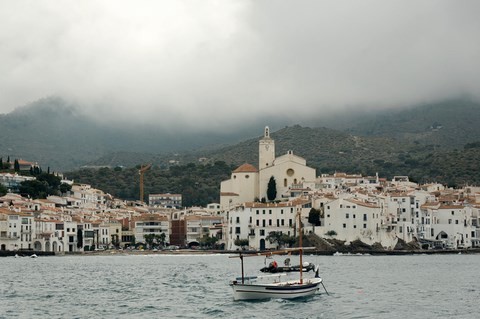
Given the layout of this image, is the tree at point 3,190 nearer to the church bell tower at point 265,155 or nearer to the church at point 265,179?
the church at point 265,179

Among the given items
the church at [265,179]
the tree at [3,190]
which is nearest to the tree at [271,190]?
the church at [265,179]

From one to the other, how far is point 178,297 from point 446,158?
123842mm

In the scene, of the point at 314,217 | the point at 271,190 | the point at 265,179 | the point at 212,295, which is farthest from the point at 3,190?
the point at 212,295

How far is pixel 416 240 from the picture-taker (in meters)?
108

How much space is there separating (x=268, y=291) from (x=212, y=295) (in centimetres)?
427

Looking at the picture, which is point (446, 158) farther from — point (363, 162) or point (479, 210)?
point (479, 210)

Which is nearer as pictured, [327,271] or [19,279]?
[19,279]

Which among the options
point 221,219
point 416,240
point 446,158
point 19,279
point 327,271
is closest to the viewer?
point 19,279

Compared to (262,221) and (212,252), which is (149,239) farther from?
(262,221)

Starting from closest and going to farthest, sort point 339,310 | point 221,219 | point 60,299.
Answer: point 339,310
point 60,299
point 221,219

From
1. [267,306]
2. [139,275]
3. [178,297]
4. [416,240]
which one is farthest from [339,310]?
[416,240]

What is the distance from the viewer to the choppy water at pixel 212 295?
4056 centimetres

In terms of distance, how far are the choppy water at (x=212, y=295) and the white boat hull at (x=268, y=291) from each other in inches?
16.2

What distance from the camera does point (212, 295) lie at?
4759 centimetres
